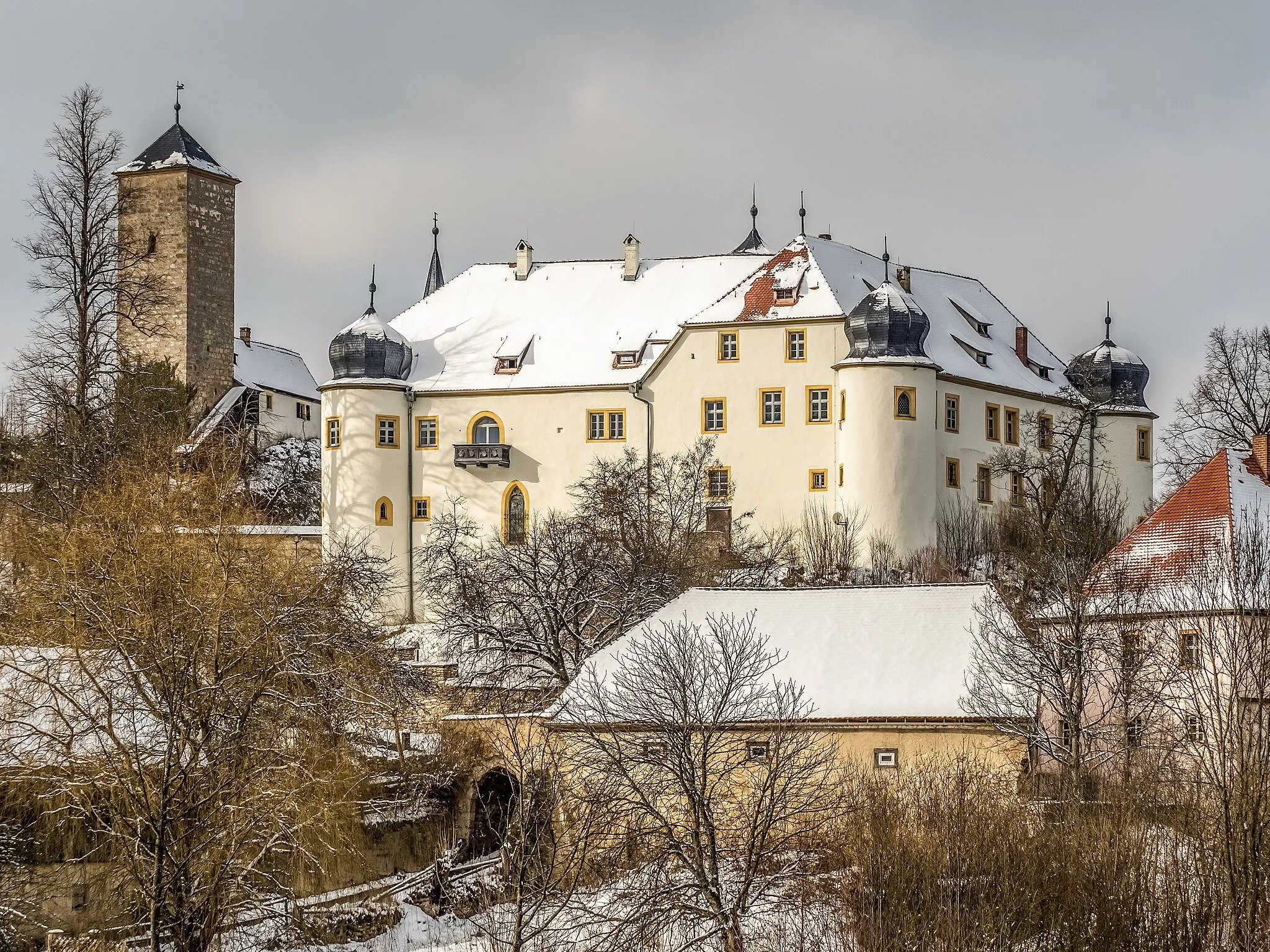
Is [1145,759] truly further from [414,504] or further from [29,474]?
[414,504]

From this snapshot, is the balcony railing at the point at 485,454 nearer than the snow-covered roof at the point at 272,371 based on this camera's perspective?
Yes

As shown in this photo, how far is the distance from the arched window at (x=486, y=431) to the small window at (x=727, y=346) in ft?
21.0

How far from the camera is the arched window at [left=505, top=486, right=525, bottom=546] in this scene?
52.8 m

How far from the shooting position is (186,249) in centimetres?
6228

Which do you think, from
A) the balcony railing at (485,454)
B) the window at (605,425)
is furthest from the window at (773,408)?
the balcony railing at (485,454)

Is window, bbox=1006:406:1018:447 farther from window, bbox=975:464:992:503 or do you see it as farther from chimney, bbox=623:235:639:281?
chimney, bbox=623:235:639:281

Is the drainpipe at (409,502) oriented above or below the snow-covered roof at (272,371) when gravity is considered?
below

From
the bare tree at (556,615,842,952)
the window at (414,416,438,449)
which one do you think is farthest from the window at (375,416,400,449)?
the bare tree at (556,615,842,952)

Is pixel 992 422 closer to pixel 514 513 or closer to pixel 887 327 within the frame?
pixel 887 327

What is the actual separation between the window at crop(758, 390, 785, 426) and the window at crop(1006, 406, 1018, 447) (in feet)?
21.7

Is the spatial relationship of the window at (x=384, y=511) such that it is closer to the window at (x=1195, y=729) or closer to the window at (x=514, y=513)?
the window at (x=514, y=513)

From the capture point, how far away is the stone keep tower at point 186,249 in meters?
62.2

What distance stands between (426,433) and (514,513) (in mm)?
3342

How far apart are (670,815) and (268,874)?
16.2 feet
